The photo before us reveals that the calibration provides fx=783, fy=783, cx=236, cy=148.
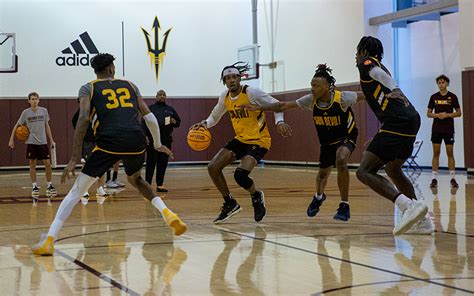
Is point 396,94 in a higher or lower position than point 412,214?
higher

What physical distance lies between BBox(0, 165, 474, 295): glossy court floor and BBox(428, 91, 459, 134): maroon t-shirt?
3535 mm

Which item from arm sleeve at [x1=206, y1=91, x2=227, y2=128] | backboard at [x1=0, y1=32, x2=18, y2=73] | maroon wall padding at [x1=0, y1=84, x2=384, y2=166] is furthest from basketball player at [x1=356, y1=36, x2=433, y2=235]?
maroon wall padding at [x1=0, y1=84, x2=384, y2=166]

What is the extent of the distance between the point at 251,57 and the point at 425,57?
22.0 ft

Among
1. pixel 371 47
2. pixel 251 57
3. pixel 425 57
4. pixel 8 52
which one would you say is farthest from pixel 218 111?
pixel 251 57

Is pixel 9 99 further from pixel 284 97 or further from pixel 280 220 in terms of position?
pixel 280 220

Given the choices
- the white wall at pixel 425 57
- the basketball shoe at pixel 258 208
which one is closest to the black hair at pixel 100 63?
the basketball shoe at pixel 258 208

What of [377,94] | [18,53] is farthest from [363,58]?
[18,53]

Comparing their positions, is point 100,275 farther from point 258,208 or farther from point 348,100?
point 348,100

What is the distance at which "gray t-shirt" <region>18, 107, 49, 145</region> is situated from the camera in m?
14.4

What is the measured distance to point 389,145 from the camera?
7605 millimetres

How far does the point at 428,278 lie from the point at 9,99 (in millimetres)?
20915

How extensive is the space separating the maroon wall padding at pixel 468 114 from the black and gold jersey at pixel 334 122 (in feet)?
33.4

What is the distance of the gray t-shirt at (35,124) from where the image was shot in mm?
14367

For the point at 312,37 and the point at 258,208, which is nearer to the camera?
the point at 258,208
